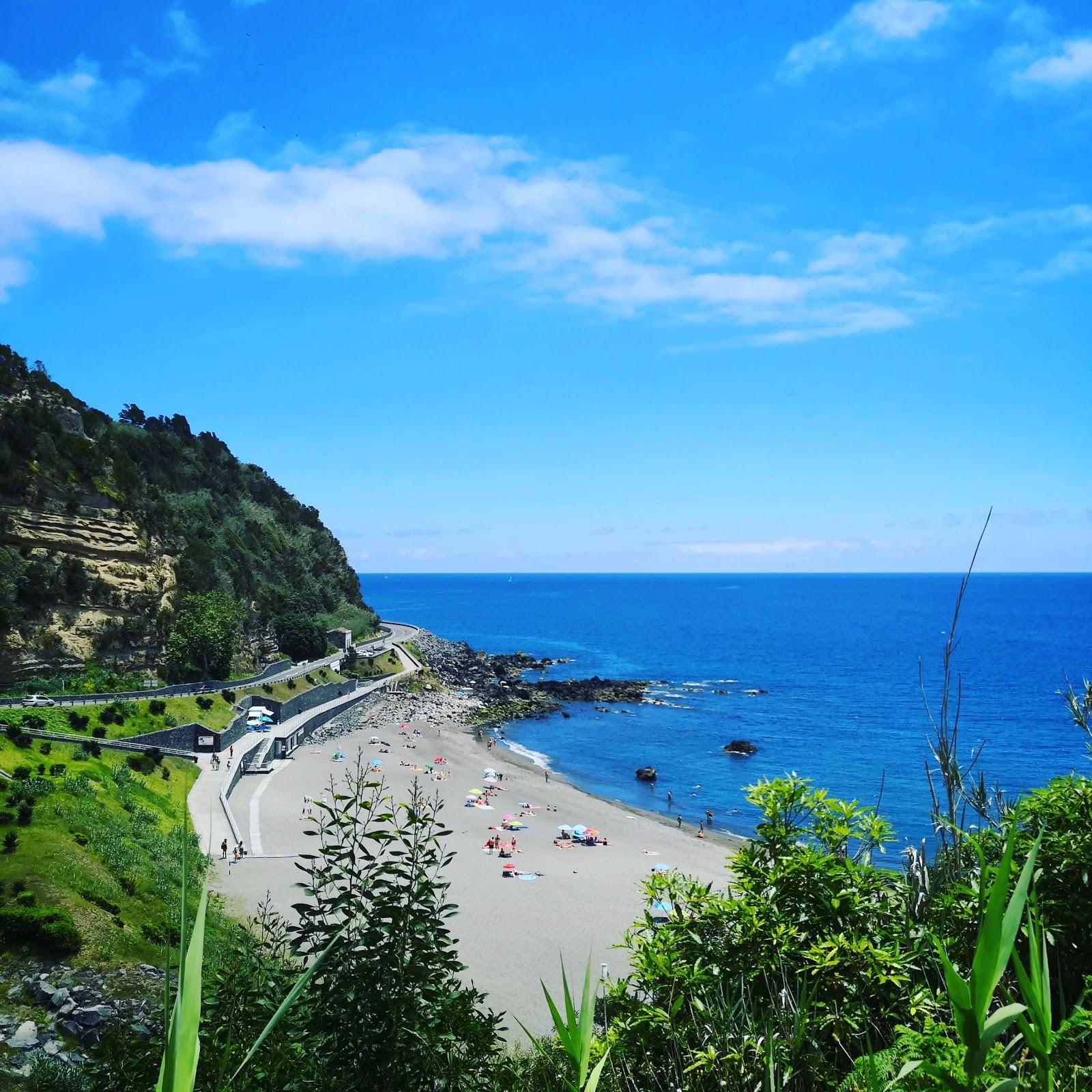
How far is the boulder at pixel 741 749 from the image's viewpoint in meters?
52.9

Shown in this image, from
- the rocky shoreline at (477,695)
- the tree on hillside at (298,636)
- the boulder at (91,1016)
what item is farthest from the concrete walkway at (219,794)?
the tree on hillside at (298,636)

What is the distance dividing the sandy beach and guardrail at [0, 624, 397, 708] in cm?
613

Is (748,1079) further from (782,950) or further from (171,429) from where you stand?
(171,429)

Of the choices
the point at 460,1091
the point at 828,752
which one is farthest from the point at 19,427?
the point at 828,752

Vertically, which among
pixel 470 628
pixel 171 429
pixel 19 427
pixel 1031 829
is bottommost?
pixel 470 628

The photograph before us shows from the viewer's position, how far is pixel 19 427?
4272 centimetres

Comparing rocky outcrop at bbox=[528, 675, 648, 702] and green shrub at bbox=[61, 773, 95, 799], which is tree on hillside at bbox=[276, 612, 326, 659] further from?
green shrub at bbox=[61, 773, 95, 799]

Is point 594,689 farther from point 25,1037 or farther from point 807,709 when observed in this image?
point 25,1037

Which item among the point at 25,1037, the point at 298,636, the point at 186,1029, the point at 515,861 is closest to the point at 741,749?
the point at 515,861

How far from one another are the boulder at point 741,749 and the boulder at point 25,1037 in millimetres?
44363

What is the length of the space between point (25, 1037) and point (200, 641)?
36369 mm

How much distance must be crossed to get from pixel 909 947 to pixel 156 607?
47973mm

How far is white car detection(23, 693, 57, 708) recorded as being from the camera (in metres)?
34.1

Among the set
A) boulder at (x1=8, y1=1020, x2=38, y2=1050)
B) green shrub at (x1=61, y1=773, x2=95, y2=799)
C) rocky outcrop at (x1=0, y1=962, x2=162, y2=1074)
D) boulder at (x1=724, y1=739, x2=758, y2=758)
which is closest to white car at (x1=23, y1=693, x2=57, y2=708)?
green shrub at (x1=61, y1=773, x2=95, y2=799)
